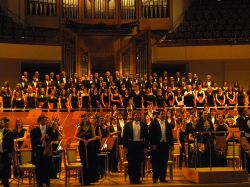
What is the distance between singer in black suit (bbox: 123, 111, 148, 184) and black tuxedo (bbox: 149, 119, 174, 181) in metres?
0.19

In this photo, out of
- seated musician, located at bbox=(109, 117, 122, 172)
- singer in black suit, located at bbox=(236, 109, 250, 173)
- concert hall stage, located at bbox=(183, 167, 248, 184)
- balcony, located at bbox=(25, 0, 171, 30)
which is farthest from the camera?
balcony, located at bbox=(25, 0, 171, 30)

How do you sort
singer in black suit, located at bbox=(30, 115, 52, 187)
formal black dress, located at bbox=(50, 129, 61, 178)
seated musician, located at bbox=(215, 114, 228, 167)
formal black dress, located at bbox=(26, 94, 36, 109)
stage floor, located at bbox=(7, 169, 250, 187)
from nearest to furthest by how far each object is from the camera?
stage floor, located at bbox=(7, 169, 250, 187) < singer in black suit, located at bbox=(30, 115, 52, 187) < formal black dress, located at bbox=(50, 129, 61, 178) < seated musician, located at bbox=(215, 114, 228, 167) < formal black dress, located at bbox=(26, 94, 36, 109)

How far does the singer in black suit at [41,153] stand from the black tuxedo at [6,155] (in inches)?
23.2

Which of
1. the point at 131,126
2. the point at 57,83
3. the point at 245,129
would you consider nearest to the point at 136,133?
the point at 131,126

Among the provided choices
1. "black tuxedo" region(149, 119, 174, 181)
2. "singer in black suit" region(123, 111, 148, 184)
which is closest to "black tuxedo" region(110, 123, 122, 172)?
"singer in black suit" region(123, 111, 148, 184)

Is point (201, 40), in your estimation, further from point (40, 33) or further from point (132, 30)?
point (40, 33)

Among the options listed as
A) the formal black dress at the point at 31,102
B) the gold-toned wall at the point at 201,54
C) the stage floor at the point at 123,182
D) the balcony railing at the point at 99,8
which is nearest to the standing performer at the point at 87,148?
the stage floor at the point at 123,182

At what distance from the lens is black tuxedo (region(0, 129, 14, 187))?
37.9ft

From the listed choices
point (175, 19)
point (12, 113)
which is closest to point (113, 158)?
point (12, 113)

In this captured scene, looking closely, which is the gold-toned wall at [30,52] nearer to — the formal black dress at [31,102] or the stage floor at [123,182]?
the formal black dress at [31,102]

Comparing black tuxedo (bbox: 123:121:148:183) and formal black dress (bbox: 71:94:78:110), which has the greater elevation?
formal black dress (bbox: 71:94:78:110)

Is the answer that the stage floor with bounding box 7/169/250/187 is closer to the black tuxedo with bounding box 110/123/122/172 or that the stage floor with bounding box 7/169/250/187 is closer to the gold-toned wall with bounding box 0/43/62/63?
the black tuxedo with bounding box 110/123/122/172

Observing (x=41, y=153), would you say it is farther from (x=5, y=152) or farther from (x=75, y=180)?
(x=75, y=180)

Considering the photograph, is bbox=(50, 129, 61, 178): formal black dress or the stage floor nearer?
the stage floor
